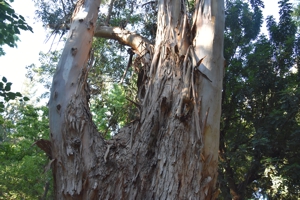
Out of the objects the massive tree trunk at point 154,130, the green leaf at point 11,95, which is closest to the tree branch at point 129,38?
the massive tree trunk at point 154,130

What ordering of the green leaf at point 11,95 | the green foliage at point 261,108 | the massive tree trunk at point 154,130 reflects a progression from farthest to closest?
the green foliage at point 261,108
the green leaf at point 11,95
the massive tree trunk at point 154,130

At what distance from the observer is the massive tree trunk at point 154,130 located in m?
2.53

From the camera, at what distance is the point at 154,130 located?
9.27ft

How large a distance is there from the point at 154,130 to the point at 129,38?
7.04 feet

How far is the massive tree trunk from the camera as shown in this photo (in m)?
2.53

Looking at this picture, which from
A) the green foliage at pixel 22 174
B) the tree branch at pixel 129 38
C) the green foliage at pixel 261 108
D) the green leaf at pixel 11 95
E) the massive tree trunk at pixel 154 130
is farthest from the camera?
the green foliage at pixel 261 108

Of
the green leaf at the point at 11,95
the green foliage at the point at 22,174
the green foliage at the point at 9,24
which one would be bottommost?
the green foliage at the point at 22,174

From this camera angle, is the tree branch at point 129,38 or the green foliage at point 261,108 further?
the green foliage at point 261,108

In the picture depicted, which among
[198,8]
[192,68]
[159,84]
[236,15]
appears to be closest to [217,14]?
[198,8]

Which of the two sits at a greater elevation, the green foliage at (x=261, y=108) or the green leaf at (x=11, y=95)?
the green foliage at (x=261, y=108)

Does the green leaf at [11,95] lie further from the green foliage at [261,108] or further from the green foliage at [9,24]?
the green foliage at [261,108]

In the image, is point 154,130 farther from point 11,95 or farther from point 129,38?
point 129,38

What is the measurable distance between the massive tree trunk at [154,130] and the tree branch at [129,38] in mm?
836

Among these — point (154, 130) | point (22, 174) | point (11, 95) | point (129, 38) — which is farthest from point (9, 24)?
point (22, 174)
